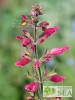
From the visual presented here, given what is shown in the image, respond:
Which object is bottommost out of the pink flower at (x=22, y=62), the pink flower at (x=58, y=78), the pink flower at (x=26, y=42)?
the pink flower at (x=58, y=78)

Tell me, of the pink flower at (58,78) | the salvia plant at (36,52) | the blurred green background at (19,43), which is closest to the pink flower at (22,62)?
the salvia plant at (36,52)

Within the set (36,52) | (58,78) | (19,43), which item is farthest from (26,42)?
(19,43)

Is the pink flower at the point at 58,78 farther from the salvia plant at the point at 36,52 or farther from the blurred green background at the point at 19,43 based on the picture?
the blurred green background at the point at 19,43

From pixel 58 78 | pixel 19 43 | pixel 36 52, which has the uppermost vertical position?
pixel 19 43

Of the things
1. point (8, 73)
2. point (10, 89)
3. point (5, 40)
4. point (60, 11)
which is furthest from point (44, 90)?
point (60, 11)

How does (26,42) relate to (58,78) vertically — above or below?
above

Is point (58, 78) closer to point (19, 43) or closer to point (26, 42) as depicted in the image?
point (26, 42)

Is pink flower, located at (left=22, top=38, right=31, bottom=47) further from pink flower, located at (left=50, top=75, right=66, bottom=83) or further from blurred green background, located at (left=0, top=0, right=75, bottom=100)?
blurred green background, located at (left=0, top=0, right=75, bottom=100)

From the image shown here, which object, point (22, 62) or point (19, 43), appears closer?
point (22, 62)

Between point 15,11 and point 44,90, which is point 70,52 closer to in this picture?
point 15,11

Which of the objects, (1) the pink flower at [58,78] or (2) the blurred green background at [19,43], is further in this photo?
(2) the blurred green background at [19,43]

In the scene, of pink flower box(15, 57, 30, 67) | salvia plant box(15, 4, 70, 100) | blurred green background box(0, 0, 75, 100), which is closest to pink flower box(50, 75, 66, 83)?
salvia plant box(15, 4, 70, 100)
